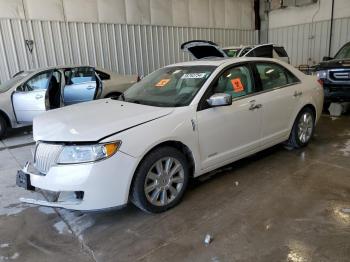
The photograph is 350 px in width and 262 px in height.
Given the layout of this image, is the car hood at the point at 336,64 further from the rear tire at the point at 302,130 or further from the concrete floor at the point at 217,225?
the concrete floor at the point at 217,225

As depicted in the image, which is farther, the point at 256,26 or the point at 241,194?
the point at 256,26

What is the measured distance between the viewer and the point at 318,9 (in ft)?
37.6

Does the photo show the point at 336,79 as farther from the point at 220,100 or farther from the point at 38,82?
the point at 38,82

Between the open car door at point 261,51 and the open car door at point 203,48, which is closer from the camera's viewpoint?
the open car door at point 203,48

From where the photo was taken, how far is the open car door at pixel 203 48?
5.10 m

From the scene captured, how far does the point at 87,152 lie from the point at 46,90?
4.02 metres

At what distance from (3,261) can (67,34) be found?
7399 millimetres

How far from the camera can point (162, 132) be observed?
277 centimetres

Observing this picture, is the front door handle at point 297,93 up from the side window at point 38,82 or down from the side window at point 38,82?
down

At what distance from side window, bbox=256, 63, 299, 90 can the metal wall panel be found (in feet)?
20.8

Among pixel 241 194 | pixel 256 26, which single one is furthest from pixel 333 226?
pixel 256 26

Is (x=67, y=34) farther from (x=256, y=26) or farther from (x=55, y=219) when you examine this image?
(x=256, y=26)

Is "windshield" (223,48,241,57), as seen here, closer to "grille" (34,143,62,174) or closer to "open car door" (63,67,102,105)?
"open car door" (63,67,102,105)

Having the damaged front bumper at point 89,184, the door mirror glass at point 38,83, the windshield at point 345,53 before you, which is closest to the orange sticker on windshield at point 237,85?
the damaged front bumper at point 89,184
